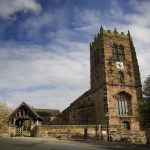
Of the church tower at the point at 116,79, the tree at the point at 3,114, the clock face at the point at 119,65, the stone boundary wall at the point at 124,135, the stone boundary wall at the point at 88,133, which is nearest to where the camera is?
the stone boundary wall at the point at 88,133

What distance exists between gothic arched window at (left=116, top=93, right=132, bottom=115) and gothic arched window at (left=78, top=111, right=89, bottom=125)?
18.8 ft

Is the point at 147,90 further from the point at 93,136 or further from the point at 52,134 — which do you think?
the point at 52,134

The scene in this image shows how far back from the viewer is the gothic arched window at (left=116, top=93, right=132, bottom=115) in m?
27.1

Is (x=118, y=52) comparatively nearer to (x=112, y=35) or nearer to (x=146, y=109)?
(x=112, y=35)

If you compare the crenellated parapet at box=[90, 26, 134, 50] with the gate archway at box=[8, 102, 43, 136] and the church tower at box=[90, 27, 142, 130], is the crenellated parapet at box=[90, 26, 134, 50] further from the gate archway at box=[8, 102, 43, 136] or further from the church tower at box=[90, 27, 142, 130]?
the gate archway at box=[8, 102, 43, 136]

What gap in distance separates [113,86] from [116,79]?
66.0 inches

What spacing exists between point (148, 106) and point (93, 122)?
12780mm

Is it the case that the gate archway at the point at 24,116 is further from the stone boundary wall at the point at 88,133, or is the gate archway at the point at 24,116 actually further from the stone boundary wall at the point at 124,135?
the stone boundary wall at the point at 124,135

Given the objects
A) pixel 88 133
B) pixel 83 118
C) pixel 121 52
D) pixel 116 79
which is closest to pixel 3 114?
pixel 83 118

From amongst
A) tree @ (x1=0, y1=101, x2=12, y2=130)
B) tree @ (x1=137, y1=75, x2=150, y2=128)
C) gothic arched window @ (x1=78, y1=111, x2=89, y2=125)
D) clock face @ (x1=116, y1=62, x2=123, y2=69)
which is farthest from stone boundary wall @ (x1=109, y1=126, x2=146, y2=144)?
tree @ (x1=0, y1=101, x2=12, y2=130)

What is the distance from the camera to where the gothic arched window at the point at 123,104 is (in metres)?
27.1

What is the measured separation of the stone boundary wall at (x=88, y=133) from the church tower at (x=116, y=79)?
543 cm

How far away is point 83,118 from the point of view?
28.8 meters

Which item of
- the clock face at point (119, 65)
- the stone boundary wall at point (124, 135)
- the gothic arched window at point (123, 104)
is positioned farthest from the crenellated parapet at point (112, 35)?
the stone boundary wall at point (124, 135)
